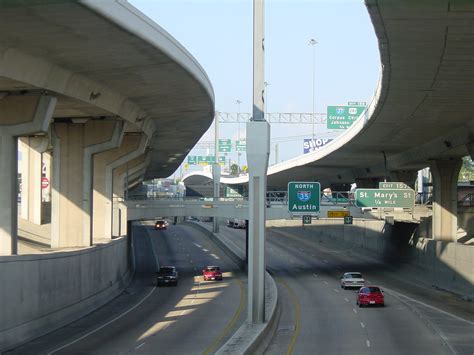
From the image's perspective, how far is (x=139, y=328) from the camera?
1345 inches

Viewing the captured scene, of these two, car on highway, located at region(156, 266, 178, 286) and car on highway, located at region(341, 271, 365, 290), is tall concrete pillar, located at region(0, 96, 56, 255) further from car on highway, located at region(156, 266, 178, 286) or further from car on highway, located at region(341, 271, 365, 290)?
car on highway, located at region(341, 271, 365, 290)

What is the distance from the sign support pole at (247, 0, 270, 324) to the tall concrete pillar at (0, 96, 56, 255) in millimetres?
8911

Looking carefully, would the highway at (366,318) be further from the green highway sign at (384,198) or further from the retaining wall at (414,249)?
the green highway sign at (384,198)

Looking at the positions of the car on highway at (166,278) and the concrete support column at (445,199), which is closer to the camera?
the car on highway at (166,278)

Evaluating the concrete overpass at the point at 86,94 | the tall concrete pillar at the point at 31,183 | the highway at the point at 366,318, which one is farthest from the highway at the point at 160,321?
the tall concrete pillar at the point at 31,183

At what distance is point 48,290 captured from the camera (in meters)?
34.5

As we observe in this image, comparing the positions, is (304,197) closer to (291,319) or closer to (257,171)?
(291,319)

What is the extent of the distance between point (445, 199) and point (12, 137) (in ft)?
127

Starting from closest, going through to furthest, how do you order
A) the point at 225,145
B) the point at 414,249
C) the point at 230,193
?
the point at 414,249
the point at 225,145
the point at 230,193

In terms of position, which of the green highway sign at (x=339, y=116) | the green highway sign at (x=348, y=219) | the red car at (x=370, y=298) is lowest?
the red car at (x=370, y=298)

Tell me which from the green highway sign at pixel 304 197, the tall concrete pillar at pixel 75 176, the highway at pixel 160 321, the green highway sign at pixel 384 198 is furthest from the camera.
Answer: the green highway sign at pixel 384 198

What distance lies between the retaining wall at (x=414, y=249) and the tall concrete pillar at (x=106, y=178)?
75.7 feet

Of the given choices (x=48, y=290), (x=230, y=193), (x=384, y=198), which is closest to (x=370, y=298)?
(x=384, y=198)

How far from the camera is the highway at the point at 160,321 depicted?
2848cm
